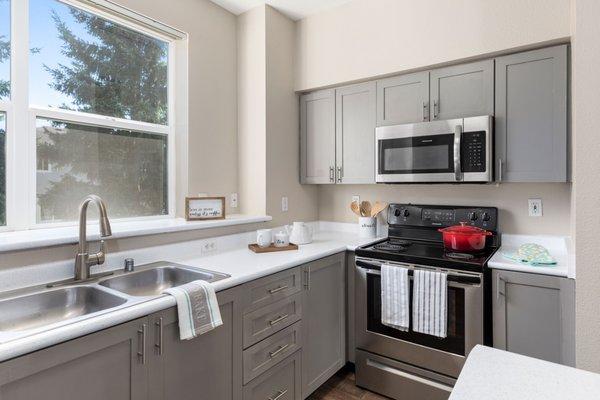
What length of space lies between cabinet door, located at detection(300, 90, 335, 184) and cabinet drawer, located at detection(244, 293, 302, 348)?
1164mm

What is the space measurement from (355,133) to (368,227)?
2.47 feet

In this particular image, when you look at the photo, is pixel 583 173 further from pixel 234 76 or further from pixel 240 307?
pixel 234 76

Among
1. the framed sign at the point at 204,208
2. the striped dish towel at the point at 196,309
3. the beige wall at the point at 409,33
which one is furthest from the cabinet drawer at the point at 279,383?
the beige wall at the point at 409,33

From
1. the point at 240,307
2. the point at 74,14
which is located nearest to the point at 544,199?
the point at 240,307

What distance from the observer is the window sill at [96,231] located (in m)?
1.47

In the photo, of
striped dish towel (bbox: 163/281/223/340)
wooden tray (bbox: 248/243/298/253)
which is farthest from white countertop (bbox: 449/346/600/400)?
wooden tray (bbox: 248/243/298/253)

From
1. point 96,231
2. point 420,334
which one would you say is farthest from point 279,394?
point 96,231

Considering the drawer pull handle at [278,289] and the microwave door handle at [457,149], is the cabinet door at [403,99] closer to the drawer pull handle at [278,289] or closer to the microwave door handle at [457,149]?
the microwave door handle at [457,149]

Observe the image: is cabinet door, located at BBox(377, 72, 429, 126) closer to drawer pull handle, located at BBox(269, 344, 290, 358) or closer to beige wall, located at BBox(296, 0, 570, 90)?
beige wall, located at BBox(296, 0, 570, 90)

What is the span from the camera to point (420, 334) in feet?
6.79

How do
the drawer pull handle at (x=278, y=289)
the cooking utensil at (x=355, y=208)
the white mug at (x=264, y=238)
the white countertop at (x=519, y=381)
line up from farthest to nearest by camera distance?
the cooking utensil at (x=355, y=208) < the white mug at (x=264, y=238) < the drawer pull handle at (x=278, y=289) < the white countertop at (x=519, y=381)

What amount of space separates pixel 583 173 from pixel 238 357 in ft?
5.20

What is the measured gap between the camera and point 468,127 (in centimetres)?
217

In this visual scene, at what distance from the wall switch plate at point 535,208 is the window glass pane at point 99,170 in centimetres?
246
